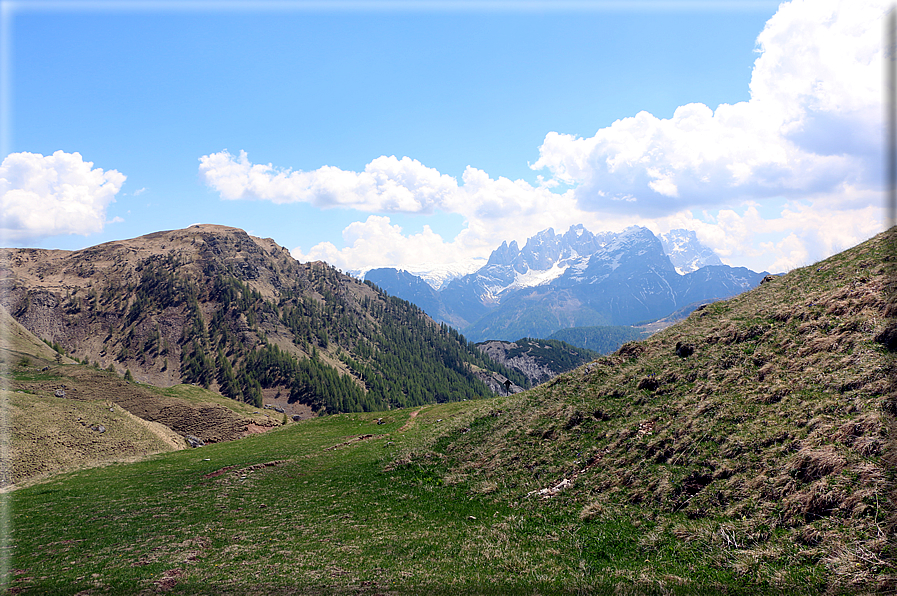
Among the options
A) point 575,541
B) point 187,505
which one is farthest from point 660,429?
point 187,505

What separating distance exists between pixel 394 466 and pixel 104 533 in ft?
68.7

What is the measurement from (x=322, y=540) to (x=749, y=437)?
23.6 meters

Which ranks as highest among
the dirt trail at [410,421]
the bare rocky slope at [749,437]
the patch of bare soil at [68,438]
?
the bare rocky slope at [749,437]

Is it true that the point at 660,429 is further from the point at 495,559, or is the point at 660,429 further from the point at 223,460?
the point at 223,460

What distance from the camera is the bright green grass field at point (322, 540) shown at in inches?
638

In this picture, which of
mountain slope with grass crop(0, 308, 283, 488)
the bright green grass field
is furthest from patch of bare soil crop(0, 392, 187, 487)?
the bright green grass field

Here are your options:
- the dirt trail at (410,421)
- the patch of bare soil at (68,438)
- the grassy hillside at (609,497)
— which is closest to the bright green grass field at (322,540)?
the grassy hillside at (609,497)

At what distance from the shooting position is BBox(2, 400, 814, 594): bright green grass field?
16.2 meters

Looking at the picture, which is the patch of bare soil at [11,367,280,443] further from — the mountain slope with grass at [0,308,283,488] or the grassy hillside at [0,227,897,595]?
the grassy hillside at [0,227,897,595]

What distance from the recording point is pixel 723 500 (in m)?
17.4

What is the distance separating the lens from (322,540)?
74.5 feet

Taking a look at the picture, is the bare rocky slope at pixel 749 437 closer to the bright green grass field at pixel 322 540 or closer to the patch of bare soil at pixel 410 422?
the bright green grass field at pixel 322 540

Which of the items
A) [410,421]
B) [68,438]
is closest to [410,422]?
[410,421]

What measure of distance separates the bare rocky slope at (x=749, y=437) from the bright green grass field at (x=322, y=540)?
1337 mm
